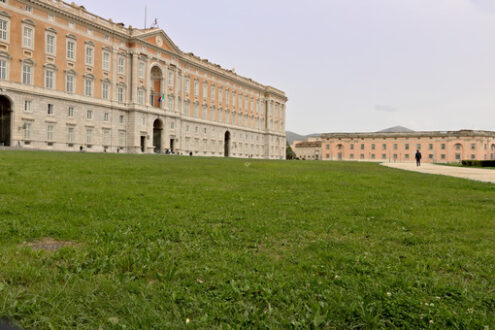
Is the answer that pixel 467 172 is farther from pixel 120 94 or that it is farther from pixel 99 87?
pixel 120 94

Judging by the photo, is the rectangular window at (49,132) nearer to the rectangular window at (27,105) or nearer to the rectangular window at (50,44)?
the rectangular window at (27,105)

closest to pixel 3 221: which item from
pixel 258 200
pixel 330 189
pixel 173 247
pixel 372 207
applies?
pixel 173 247

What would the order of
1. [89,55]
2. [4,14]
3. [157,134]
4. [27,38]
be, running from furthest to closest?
[157,134] → [89,55] → [27,38] → [4,14]

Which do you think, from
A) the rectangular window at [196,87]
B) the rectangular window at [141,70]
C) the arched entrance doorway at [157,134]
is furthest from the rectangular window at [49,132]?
the rectangular window at [196,87]

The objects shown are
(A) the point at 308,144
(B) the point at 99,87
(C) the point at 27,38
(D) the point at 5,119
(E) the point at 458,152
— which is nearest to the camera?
(D) the point at 5,119

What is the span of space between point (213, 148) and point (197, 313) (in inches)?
2973

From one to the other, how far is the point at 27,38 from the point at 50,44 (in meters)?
3.05

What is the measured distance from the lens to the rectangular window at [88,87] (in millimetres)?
50844

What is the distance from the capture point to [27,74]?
43.8 meters

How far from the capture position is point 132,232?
523 centimetres

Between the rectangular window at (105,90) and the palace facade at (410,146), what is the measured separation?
8659cm

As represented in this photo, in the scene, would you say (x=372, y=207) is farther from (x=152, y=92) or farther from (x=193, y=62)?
(x=193, y=62)

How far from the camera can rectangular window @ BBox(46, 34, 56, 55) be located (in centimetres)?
4588

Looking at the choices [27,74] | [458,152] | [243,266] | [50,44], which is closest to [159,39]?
[50,44]
